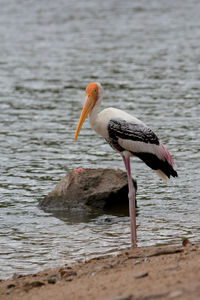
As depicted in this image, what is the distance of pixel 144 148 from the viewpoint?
376 inches

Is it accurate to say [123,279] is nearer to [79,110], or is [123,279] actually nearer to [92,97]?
[92,97]

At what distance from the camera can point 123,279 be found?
6.70m

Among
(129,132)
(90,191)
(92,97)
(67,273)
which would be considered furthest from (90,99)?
(67,273)

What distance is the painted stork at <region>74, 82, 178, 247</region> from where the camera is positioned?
9367mm

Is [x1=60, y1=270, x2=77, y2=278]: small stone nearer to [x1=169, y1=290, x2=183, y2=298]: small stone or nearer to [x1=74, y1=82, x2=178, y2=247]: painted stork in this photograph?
[x1=74, y1=82, x2=178, y2=247]: painted stork

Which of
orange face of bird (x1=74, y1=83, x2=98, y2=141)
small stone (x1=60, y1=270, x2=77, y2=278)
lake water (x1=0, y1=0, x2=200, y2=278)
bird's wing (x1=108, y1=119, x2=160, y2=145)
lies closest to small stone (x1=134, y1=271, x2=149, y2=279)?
small stone (x1=60, y1=270, x2=77, y2=278)

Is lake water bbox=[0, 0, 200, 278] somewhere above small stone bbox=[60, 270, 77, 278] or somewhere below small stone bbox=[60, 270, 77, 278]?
below

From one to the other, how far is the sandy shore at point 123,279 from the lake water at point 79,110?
0.84m

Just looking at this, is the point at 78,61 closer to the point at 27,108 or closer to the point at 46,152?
the point at 27,108

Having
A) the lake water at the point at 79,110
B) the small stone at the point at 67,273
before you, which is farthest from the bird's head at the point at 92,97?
the small stone at the point at 67,273

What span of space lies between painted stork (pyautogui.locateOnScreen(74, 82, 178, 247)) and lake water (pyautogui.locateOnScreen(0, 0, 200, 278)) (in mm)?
1117

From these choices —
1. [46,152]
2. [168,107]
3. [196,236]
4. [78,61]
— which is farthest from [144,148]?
[78,61]

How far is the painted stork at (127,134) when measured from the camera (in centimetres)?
937

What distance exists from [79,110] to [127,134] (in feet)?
28.9
